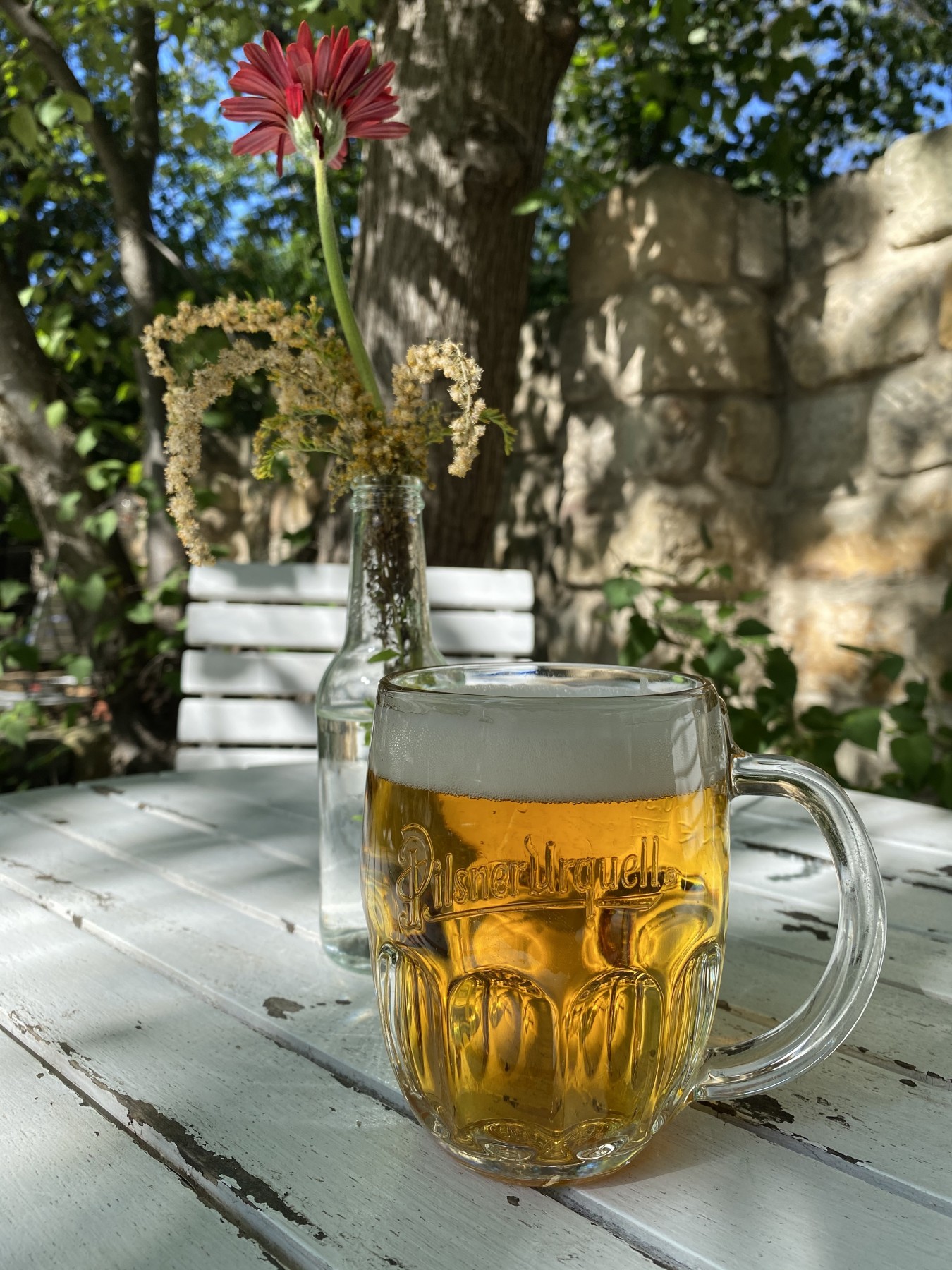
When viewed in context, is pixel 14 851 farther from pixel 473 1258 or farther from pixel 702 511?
pixel 702 511

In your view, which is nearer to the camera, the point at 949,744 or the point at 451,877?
the point at 451,877

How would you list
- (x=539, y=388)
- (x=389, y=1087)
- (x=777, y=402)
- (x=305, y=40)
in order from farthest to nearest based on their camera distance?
(x=539, y=388) < (x=777, y=402) < (x=305, y=40) < (x=389, y=1087)

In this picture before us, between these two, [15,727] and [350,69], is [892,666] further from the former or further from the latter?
[15,727]

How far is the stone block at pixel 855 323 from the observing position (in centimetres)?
232

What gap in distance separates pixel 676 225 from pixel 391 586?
2.17m

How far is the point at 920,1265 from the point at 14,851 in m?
0.84

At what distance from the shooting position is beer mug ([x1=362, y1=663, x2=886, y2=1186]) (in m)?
0.45

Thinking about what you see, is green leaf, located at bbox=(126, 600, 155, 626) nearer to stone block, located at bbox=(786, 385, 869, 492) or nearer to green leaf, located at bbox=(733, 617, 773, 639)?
green leaf, located at bbox=(733, 617, 773, 639)

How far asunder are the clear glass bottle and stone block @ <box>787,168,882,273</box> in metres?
2.11

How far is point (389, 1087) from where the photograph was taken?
0.55m

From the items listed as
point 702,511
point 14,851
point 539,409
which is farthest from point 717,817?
point 539,409

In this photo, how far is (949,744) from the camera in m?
2.26

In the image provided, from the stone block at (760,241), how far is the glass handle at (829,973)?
2427 millimetres

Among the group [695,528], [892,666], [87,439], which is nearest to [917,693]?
[892,666]
